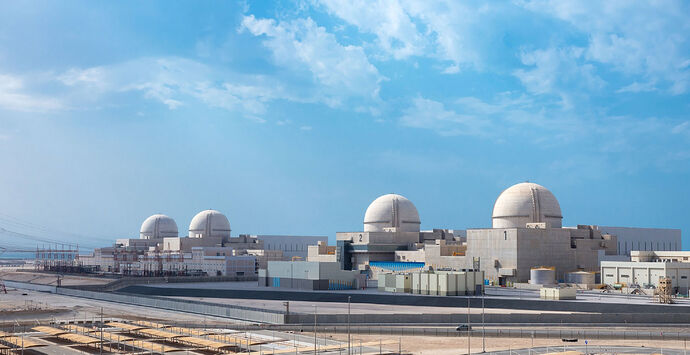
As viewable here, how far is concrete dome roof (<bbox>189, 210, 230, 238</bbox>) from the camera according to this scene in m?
151

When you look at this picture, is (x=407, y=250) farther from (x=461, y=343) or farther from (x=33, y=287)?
(x=33, y=287)

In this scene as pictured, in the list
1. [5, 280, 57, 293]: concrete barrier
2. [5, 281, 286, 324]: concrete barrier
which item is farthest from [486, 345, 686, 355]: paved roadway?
[5, 280, 57, 293]: concrete barrier

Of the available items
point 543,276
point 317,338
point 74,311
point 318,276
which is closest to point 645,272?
point 543,276

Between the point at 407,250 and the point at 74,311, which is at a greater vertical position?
the point at 407,250

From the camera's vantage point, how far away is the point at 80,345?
51375 millimetres

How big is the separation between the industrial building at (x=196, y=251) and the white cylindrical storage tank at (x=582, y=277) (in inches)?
2336

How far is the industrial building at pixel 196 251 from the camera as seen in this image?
433ft

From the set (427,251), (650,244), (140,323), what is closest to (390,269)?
(427,251)

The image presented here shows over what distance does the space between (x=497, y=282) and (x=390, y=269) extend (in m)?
19.9

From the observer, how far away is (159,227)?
163125mm

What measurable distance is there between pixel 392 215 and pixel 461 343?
210ft

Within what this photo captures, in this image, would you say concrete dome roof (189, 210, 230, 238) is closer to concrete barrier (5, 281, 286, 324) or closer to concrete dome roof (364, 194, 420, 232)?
concrete dome roof (364, 194, 420, 232)

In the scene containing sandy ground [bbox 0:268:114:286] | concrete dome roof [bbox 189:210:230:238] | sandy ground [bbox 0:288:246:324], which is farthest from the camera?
concrete dome roof [bbox 189:210:230:238]

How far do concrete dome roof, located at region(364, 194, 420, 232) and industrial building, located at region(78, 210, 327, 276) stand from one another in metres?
23.6
